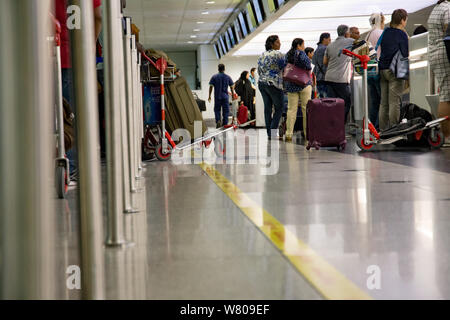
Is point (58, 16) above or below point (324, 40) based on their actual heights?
below

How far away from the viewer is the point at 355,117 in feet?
40.3

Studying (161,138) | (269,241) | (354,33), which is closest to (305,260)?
(269,241)

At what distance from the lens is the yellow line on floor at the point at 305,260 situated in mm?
1858

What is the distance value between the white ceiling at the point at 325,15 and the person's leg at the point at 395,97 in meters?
4.11

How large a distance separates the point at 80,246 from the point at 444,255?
140cm

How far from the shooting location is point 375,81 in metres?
9.27

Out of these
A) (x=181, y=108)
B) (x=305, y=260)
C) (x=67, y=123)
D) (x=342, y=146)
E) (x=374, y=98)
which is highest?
(x=374, y=98)

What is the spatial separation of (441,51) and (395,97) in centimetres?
149

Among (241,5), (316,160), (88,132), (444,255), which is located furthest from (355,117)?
(88,132)

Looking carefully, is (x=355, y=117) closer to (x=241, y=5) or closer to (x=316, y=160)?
(x=316, y=160)

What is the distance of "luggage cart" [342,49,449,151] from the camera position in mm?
7562

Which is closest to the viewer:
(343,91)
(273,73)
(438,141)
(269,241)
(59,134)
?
(269,241)

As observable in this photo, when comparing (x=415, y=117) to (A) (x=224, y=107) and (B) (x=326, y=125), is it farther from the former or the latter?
(A) (x=224, y=107)

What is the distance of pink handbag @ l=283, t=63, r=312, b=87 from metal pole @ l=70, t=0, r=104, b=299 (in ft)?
28.3
